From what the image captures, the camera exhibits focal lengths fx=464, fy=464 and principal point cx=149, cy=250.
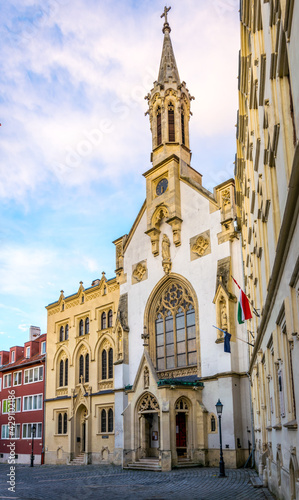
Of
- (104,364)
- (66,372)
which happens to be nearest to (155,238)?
(104,364)

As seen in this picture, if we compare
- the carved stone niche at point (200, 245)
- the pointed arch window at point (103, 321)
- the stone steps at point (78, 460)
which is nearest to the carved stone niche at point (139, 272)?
the carved stone niche at point (200, 245)

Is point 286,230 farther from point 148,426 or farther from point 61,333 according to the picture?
point 61,333

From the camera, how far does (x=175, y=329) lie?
30.1 meters

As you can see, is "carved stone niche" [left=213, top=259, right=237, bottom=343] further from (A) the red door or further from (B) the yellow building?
(B) the yellow building

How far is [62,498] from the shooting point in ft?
52.5

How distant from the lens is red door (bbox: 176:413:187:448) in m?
26.3

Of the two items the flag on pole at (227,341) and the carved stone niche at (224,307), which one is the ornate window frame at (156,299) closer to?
the carved stone niche at (224,307)

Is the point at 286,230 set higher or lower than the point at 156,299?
lower

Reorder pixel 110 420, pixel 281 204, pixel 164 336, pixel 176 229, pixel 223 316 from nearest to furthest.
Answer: pixel 281 204, pixel 223 316, pixel 164 336, pixel 176 229, pixel 110 420

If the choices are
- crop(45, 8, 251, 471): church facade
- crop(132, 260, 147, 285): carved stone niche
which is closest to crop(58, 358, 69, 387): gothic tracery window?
crop(45, 8, 251, 471): church facade

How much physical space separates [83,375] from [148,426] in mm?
10010

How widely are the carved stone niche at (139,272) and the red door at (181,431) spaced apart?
9890 millimetres

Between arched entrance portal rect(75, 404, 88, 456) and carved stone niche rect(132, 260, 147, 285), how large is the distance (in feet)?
37.0

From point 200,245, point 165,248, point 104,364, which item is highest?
point 165,248
